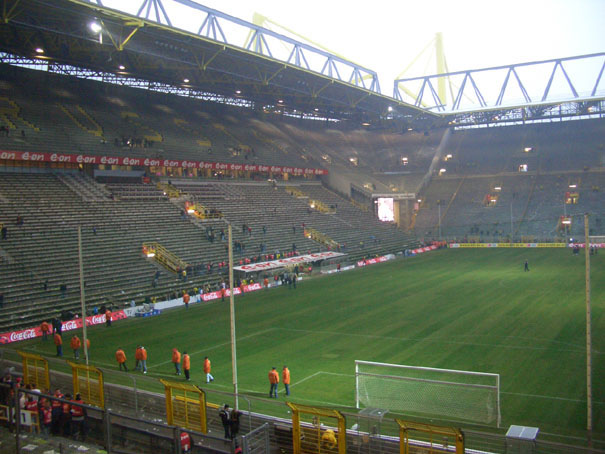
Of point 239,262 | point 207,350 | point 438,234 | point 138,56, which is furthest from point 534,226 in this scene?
point 207,350

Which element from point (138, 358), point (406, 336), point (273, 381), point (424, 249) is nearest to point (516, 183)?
point (424, 249)

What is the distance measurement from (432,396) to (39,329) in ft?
72.1

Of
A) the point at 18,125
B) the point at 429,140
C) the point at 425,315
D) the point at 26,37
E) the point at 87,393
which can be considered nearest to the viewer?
the point at 87,393

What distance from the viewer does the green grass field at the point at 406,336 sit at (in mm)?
17734

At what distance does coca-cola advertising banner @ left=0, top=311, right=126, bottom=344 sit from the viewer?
2678cm

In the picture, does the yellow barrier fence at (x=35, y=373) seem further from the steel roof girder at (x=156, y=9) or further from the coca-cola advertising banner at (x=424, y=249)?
the coca-cola advertising banner at (x=424, y=249)

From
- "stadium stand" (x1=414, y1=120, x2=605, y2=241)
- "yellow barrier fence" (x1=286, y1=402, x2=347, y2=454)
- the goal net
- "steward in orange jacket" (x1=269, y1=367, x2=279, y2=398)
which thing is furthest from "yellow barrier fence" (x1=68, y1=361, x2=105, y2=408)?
"stadium stand" (x1=414, y1=120, x2=605, y2=241)

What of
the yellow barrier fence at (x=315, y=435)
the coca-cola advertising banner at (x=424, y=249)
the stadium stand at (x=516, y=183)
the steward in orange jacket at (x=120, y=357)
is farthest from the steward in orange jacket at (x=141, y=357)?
the stadium stand at (x=516, y=183)

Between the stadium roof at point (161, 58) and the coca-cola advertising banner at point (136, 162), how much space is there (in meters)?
8.70

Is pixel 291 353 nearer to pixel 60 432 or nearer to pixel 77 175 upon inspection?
pixel 60 432

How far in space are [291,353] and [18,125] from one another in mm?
35578

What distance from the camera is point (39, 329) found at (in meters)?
28.4

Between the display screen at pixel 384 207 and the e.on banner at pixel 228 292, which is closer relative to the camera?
the e.on banner at pixel 228 292

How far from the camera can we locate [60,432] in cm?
1306
